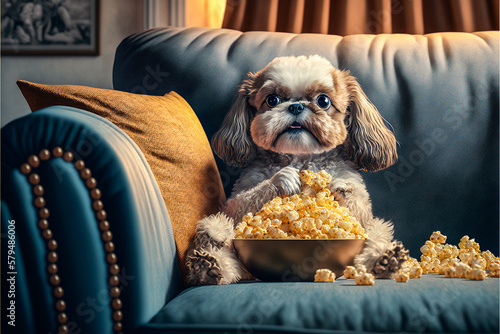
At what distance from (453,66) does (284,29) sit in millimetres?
1054

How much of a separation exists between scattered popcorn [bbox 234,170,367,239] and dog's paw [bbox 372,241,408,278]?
63 millimetres

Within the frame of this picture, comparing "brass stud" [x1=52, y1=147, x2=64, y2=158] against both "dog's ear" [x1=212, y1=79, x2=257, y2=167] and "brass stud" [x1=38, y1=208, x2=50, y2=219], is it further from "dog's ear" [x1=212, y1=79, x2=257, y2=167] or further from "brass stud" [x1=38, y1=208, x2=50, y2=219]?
"dog's ear" [x1=212, y1=79, x2=257, y2=167]

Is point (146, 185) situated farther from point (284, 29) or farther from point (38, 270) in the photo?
Result: point (284, 29)

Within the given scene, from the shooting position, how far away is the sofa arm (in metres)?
0.71

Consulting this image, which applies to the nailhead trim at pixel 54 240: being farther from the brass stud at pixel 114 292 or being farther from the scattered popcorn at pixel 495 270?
the scattered popcorn at pixel 495 270

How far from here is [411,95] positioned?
Result: 140 cm

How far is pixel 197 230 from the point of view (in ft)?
3.30

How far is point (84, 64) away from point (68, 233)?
75.7 inches

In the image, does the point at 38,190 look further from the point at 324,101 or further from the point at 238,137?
the point at 324,101

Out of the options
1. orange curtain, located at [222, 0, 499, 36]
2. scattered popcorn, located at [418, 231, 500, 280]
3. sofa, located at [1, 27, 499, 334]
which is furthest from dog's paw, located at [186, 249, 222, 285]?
orange curtain, located at [222, 0, 499, 36]

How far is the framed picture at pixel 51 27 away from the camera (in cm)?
240

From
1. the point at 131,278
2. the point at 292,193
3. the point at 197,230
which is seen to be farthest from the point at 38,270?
the point at 292,193

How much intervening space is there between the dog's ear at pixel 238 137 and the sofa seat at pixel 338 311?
525mm

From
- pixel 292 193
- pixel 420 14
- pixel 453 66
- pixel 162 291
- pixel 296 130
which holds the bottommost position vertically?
pixel 162 291
